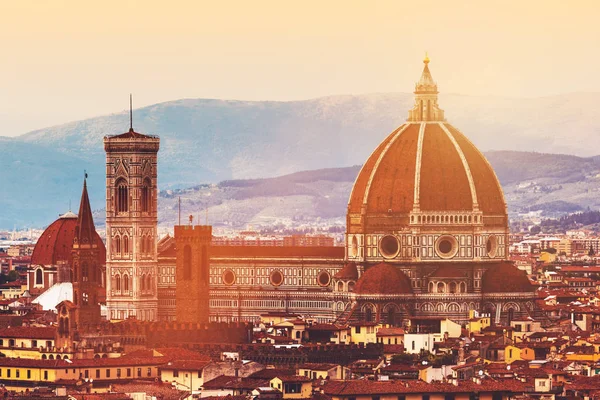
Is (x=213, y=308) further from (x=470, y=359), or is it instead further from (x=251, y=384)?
(x=251, y=384)

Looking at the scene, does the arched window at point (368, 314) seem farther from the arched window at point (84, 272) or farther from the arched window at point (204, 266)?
the arched window at point (84, 272)

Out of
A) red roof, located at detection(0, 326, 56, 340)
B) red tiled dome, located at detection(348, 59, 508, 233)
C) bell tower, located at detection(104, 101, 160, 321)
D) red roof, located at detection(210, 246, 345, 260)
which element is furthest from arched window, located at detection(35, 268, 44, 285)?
red roof, located at detection(0, 326, 56, 340)

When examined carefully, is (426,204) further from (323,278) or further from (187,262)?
(187,262)

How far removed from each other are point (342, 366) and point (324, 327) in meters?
22.3

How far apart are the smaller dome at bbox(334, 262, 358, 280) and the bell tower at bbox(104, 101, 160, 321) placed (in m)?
10.4

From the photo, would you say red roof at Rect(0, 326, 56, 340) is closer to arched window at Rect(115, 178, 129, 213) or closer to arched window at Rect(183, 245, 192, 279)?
arched window at Rect(115, 178, 129, 213)

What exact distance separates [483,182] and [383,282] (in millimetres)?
8614

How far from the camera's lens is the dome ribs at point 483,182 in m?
144

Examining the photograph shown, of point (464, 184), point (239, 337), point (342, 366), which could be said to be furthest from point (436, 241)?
point (342, 366)

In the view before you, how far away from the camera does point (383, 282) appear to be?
141250mm

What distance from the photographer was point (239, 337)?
121750 millimetres

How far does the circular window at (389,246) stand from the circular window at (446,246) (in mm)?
2258

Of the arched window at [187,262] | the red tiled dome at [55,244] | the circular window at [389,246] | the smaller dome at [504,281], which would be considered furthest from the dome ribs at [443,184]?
the red tiled dome at [55,244]

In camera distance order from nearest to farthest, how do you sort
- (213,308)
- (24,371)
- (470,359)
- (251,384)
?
(251,384) → (24,371) → (470,359) → (213,308)
